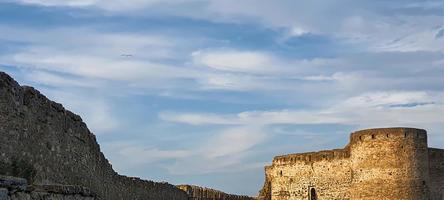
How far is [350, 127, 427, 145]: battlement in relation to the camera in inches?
1214

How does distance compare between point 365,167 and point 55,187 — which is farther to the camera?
point 365,167

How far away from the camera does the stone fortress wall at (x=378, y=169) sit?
30500mm

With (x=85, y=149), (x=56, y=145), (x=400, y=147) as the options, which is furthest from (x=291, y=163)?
(x=56, y=145)

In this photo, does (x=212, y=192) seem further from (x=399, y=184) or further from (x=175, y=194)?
(x=399, y=184)

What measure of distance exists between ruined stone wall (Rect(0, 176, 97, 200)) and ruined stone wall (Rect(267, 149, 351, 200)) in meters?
25.3

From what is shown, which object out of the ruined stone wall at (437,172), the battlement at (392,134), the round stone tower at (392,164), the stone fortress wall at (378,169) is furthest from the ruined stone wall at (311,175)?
the ruined stone wall at (437,172)

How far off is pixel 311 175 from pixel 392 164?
509cm

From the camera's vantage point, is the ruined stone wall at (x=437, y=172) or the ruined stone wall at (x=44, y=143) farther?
the ruined stone wall at (x=437, y=172)

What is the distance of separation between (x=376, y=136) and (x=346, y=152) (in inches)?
85.1

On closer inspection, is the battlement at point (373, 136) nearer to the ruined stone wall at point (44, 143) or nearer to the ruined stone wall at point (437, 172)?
the ruined stone wall at point (437, 172)

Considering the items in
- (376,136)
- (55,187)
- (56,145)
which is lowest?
(55,187)

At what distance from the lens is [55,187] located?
7465 mm

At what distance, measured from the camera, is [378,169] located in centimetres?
3075

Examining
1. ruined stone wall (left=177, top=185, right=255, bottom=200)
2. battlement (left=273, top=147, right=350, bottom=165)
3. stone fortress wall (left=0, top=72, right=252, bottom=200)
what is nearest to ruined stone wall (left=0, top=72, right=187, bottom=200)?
stone fortress wall (left=0, top=72, right=252, bottom=200)
